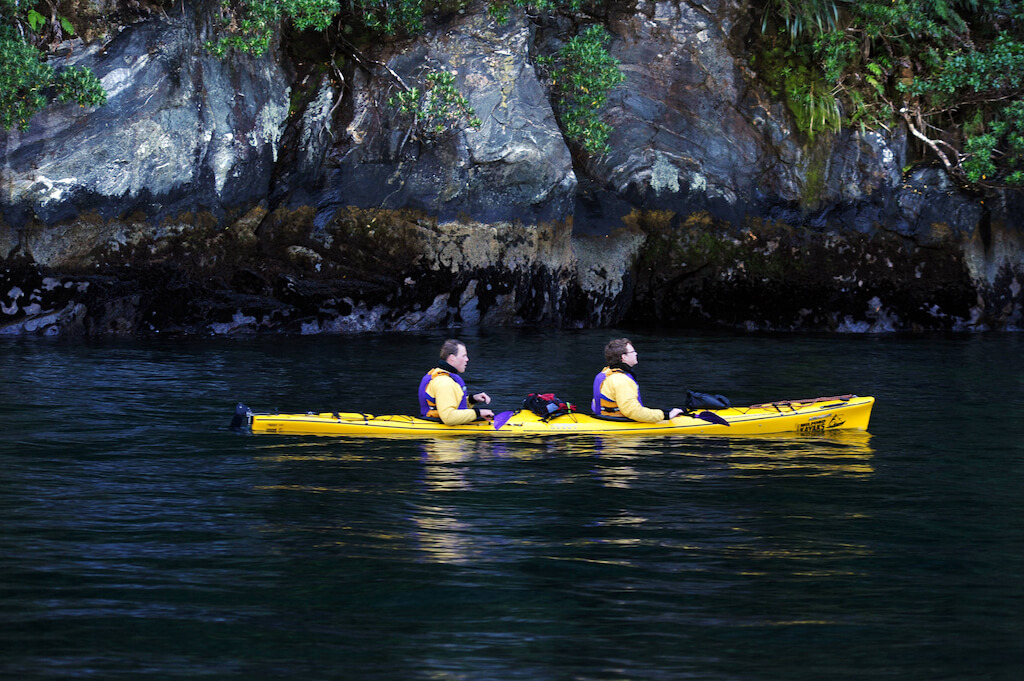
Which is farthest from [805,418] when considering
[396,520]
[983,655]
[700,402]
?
[983,655]

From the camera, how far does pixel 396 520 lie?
7602 mm

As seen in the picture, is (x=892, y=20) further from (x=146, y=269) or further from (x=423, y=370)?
(x=146, y=269)

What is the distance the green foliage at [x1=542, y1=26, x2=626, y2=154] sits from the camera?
20500 millimetres

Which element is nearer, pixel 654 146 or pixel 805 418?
pixel 805 418

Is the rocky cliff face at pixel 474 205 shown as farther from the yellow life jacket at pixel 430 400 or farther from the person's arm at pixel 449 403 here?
the person's arm at pixel 449 403

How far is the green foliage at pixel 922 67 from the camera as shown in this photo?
20.5 meters

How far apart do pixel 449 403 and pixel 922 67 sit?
15111mm

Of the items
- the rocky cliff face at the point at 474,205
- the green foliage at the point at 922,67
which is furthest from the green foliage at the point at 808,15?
the rocky cliff face at the point at 474,205

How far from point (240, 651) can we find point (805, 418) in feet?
24.0

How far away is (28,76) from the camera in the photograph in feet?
54.2

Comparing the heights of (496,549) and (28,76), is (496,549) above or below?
below

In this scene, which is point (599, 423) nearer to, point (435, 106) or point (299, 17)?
point (435, 106)

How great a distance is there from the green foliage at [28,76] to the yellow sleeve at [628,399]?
34.1ft

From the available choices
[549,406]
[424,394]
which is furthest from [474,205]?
[424,394]
